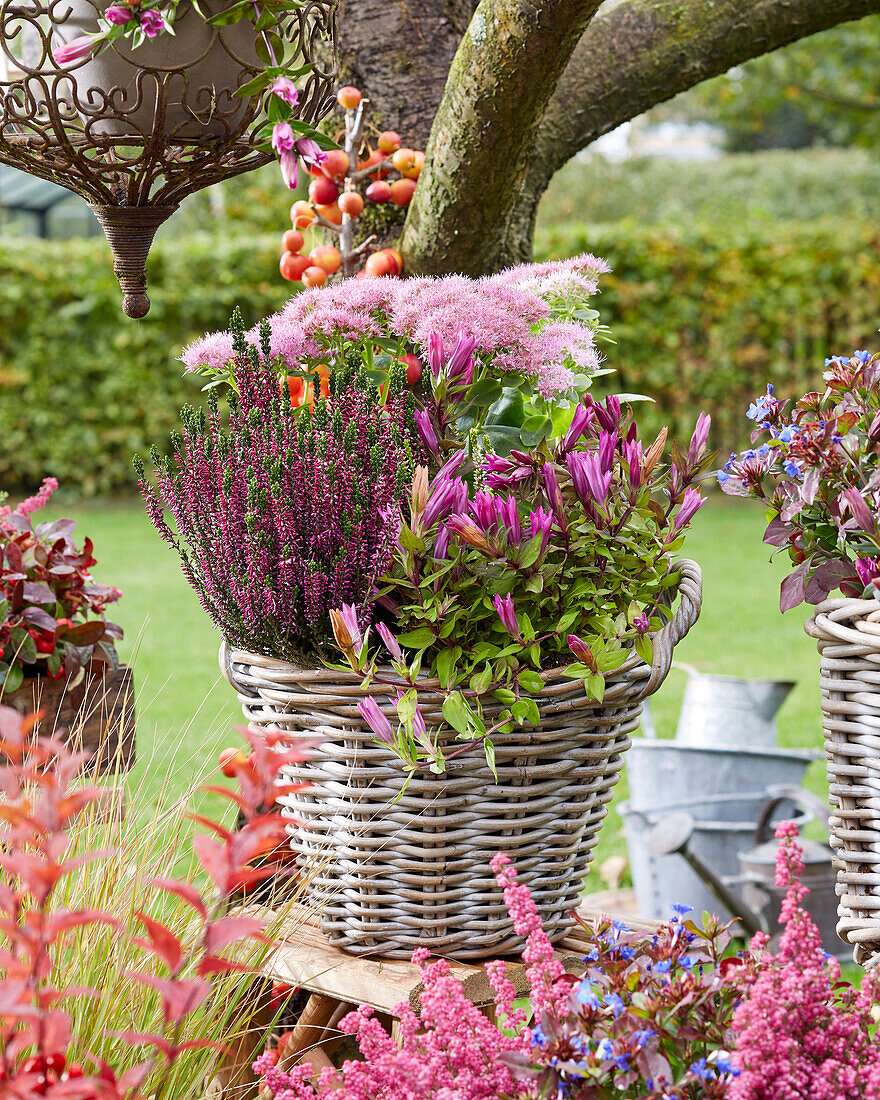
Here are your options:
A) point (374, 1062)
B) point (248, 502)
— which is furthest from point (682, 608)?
point (374, 1062)

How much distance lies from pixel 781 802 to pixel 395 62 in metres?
1.94

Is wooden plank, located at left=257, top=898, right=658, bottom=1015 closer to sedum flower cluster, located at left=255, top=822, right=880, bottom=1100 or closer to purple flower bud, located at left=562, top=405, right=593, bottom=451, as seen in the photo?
sedum flower cluster, located at left=255, top=822, right=880, bottom=1100

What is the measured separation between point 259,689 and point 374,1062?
1.53ft

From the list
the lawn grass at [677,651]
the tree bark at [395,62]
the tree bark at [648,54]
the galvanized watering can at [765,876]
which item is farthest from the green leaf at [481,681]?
the lawn grass at [677,651]

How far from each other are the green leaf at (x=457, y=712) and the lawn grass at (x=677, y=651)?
90.1 inches

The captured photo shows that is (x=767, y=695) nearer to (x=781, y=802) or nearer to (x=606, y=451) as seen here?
(x=781, y=802)

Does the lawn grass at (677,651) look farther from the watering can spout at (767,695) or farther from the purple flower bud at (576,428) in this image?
the purple flower bud at (576,428)

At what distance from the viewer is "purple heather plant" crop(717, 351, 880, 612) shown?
1.12 m

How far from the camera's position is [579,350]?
1.33 m

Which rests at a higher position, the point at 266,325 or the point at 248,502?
the point at 266,325

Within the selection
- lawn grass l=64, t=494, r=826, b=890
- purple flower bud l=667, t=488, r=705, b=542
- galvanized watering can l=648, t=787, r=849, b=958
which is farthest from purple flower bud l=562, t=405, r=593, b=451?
lawn grass l=64, t=494, r=826, b=890

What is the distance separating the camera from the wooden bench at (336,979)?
3.96ft

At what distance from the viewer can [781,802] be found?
2.78m

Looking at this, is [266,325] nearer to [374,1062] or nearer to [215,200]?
[374,1062]
